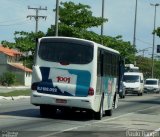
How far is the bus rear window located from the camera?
22672mm

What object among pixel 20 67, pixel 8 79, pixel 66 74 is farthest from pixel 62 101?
pixel 20 67

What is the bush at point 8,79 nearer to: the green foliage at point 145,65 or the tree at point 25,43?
the tree at point 25,43

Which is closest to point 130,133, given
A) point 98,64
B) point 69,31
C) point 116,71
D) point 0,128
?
point 0,128

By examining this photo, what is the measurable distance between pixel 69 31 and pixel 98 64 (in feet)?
120

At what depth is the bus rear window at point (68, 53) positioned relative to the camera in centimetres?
2267

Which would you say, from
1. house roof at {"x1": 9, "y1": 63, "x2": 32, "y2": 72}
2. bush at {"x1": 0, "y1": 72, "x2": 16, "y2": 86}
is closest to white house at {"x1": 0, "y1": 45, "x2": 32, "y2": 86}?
house roof at {"x1": 9, "y1": 63, "x2": 32, "y2": 72}

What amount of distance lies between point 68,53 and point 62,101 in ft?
5.84

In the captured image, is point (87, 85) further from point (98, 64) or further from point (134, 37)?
point (134, 37)

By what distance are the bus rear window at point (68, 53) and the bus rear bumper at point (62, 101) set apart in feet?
4.34

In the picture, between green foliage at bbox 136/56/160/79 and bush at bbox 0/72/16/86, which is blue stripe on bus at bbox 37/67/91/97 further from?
green foliage at bbox 136/56/160/79

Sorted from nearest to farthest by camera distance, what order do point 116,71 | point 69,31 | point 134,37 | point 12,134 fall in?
1. point 12,134
2. point 116,71
3. point 69,31
4. point 134,37

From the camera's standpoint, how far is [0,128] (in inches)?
698

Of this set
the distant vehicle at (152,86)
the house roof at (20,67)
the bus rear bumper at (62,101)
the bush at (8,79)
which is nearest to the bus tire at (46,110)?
the bus rear bumper at (62,101)

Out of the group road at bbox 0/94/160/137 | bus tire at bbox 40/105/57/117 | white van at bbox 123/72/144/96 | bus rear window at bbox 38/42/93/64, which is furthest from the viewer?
white van at bbox 123/72/144/96
